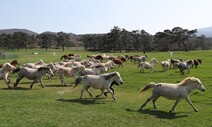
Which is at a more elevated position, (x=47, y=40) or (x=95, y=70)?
(x=47, y=40)

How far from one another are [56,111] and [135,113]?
11.5ft

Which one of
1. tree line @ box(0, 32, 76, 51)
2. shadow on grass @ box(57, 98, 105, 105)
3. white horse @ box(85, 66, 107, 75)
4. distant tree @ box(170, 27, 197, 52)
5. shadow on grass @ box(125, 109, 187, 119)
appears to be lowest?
shadow on grass @ box(125, 109, 187, 119)

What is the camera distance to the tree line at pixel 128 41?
322 feet

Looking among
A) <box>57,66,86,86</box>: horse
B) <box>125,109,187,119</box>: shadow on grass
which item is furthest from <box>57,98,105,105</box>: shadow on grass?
<box>57,66,86,86</box>: horse

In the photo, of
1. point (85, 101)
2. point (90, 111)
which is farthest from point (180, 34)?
point (90, 111)

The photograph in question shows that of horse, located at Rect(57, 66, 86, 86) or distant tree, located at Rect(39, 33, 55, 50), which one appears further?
distant tree, located at Rect(39, 33, 55, 50)

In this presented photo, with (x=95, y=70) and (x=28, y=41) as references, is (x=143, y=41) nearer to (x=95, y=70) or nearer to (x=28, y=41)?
(x=28, y=41)

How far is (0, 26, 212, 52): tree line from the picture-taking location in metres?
98.2

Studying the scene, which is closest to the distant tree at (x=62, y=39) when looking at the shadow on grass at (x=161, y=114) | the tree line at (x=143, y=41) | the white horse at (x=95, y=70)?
the tree line at (x=143, y=41)

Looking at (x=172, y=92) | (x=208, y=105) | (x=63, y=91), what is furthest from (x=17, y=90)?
(x=208, y=105)

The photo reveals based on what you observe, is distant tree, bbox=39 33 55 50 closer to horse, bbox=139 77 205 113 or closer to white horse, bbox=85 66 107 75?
white horse, bbox=85 66 107 75

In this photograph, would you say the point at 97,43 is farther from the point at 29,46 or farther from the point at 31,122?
the point at 31,122

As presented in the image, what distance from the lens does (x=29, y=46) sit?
129875mm

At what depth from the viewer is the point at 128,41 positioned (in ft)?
335
